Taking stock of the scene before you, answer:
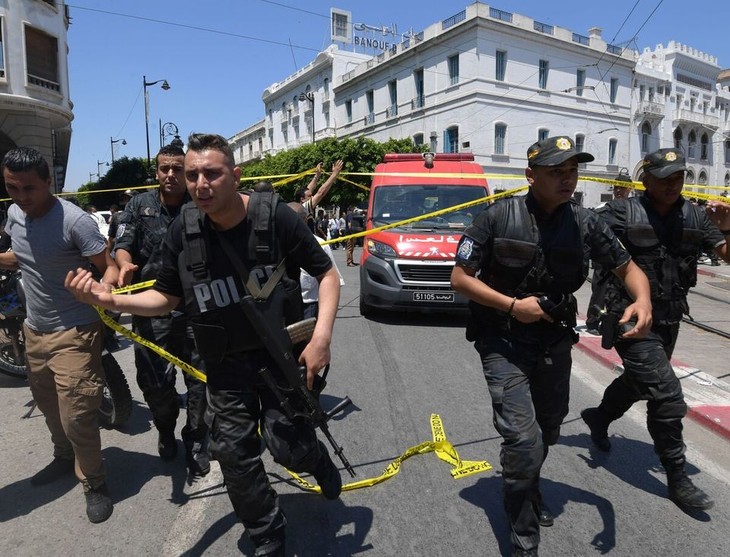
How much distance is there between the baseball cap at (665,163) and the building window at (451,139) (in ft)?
111

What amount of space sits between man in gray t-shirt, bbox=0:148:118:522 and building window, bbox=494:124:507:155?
116ft

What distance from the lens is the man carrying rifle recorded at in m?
2.41

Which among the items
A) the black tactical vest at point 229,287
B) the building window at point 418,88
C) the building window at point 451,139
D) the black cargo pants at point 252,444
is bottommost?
the black cargo pants at point 252,444

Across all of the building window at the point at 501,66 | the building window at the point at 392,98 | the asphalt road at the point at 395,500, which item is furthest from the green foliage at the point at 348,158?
the asphalt road at the point at 395,500

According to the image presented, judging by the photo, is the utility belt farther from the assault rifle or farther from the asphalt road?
the asphalt road

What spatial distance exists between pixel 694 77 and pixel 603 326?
56636mm

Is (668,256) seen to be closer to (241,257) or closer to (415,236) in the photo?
(241,257)

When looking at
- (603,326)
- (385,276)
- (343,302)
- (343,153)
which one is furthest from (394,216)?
(343,153)

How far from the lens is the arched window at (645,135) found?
43531 millimetres

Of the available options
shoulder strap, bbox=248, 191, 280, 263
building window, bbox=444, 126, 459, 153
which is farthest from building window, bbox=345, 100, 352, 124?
shoulder strap, bbox=248, 191, 280, 263

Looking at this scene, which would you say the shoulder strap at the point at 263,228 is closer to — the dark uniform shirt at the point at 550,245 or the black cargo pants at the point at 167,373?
the dark uniform shirt at the point at 550,245

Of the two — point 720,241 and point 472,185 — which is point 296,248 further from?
point 472,185

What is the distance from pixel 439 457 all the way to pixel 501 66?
3677 cm

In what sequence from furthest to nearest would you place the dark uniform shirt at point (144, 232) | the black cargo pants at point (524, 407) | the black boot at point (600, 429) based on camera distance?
1. the black boot at point (600, 429)
2. the dark uniform shirt at point (144, 232)
3. the black cargo pants at point (524, 407)
